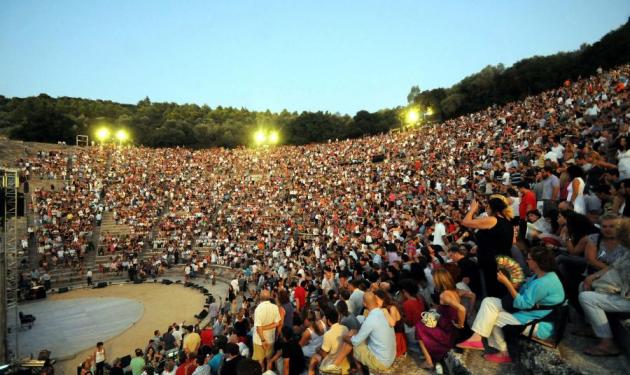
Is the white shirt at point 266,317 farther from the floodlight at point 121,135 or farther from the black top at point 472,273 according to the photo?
the floodlight at point 121,135

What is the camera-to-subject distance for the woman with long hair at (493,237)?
4.04 metres

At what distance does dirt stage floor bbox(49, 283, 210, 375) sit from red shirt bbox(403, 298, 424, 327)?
9.78 m

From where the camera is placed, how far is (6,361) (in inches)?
379

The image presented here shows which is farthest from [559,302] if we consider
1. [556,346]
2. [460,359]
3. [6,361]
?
[6,361]

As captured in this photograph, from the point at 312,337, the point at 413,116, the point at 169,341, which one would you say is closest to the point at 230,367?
the point at 312,337

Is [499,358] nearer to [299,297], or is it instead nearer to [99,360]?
[299,297]

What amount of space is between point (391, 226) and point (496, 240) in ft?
35.7

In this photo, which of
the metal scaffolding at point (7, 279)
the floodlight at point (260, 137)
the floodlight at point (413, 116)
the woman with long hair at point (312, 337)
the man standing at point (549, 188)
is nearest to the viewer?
the woman with long hair at point (312, 337)

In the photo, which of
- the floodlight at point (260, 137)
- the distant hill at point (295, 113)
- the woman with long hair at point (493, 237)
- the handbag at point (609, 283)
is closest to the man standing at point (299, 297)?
the woman with long hair at point (493, 237)

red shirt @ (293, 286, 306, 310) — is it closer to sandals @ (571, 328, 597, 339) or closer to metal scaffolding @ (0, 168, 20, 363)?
sandals @ (571, 328, 597, 339)

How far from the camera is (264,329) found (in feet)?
17.0

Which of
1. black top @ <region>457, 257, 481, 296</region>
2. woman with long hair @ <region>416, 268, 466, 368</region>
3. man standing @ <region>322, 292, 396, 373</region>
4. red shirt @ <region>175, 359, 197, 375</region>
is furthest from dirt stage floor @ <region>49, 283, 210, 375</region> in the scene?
black top @ <region>457, 257, 481, 296</region>

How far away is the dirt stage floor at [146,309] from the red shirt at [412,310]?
32.1 ft

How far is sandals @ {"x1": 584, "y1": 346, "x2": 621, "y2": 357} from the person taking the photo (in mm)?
3002
